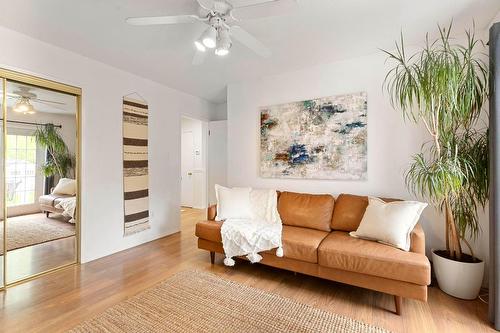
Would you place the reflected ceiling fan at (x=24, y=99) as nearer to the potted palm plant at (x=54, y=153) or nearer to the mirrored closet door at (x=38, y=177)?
the mirrored closet door at (x=38, y=177)

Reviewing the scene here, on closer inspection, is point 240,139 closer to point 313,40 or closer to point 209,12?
point 313,40

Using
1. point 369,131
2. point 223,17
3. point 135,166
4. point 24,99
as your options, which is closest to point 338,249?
point 369,131

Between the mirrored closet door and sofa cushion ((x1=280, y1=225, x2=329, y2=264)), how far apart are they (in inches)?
97.6

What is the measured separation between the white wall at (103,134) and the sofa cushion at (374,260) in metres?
2.65

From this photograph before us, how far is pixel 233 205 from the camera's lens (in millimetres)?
2910

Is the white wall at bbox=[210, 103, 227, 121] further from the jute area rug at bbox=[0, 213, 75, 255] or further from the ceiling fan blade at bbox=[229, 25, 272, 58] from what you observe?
the jute area rug at bbox=[0, 213, 75, 255]

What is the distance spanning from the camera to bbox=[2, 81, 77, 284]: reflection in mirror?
236 centimetres

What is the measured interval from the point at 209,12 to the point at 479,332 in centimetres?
305

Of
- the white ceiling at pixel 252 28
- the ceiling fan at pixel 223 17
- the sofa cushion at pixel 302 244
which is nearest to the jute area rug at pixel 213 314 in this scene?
the sofa cushion at pixel 302 244

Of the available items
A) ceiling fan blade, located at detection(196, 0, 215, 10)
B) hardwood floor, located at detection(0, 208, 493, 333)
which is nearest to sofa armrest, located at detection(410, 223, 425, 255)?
hardwood floor, located at detection(0, 208, 493, 333)

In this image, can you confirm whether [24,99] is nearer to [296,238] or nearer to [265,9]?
[265,9]

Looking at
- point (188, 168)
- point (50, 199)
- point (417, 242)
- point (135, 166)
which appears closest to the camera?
point (417, 242)

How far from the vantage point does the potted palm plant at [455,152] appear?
193cm

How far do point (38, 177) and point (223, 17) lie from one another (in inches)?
101
